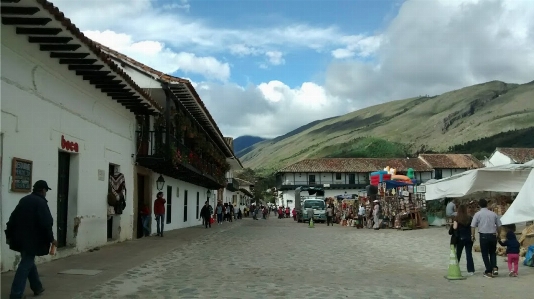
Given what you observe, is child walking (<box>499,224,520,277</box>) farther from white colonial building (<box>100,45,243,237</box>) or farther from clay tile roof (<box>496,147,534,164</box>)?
clay tile roof (<box>496,147,534,164</box>)

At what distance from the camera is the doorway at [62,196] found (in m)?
12.3

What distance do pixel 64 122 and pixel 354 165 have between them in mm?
70116

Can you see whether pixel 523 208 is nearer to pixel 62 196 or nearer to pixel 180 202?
pixel 62 196

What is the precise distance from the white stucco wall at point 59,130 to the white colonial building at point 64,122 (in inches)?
0.7

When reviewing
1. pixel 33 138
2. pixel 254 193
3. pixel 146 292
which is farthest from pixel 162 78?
pixel 254 193

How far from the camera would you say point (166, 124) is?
61.9 ft

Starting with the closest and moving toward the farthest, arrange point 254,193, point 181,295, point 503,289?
point 181,295 → point 503,289 → point 254,193

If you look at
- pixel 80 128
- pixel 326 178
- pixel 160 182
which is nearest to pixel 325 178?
pixel 326 178

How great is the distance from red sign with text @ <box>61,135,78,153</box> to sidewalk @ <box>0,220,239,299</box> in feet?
8.02

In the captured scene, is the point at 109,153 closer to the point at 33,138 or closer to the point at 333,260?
the point at 33,138

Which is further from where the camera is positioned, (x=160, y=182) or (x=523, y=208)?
(x=160, y=182)

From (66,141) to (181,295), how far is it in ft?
18.1

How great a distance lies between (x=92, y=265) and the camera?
11.2 m

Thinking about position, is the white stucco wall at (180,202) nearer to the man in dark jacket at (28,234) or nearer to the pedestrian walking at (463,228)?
the pedestrian walking at (463,228)
